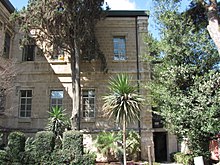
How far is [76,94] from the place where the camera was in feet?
51.5

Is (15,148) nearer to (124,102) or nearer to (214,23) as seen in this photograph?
(124,102)

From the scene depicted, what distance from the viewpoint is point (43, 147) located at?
12016mm

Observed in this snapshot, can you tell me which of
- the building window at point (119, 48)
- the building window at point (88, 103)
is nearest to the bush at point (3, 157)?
the building window at point (88, 103)

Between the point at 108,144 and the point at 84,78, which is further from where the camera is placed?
the point at 84,78

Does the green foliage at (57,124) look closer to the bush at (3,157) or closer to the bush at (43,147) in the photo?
the bush at (43,147)

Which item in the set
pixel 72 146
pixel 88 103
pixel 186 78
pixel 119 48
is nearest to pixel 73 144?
pixel 72 146

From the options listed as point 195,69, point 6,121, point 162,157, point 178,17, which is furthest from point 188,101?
point 6,121

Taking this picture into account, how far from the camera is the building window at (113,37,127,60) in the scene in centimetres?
1883

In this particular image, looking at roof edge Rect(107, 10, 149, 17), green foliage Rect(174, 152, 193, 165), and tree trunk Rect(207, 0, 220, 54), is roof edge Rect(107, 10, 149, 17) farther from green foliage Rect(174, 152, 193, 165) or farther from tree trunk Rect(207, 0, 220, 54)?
green foliage Rect(174, 152, 193, 165)

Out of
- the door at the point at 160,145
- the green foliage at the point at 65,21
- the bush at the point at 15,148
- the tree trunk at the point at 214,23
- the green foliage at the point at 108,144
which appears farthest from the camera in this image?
the door at the point at 160,145

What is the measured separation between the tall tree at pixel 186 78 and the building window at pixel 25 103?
30.1 feet

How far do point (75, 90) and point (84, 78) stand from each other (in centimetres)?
246

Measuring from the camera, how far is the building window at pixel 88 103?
17.8 m

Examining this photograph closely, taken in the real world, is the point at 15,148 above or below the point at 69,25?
below
